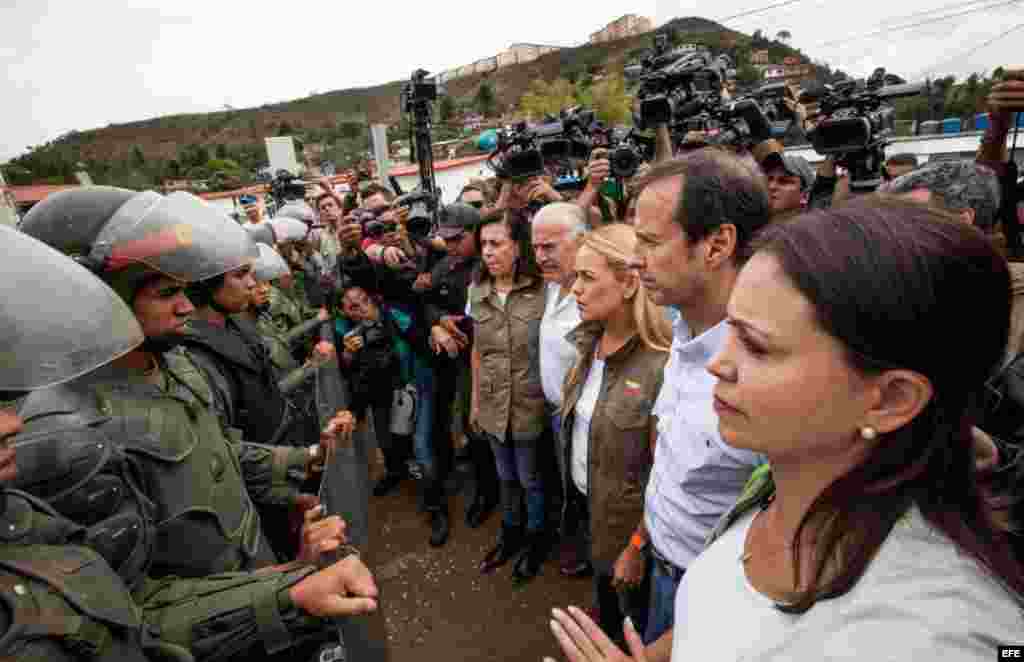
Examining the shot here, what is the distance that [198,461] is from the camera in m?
1.68

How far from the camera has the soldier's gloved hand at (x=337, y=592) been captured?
1.32 meters

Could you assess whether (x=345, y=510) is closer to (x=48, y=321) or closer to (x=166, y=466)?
(x=166, y=466)

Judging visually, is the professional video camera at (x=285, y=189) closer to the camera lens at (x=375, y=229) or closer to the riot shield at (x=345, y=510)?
the camera lens at (x=375, y=229)

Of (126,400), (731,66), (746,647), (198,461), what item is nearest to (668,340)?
(746,647)

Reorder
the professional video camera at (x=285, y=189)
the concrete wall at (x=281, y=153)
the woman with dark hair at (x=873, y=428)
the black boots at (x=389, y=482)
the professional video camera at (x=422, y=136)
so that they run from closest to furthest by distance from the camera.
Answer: the woman with dark hair at (x=873, y=428)
the black boots at (x=389, y=482)
the professional video camera at (x=422, y=136)
the professional video camera at (x=285, y=189)
the concrete wall at (x=281, y=153)

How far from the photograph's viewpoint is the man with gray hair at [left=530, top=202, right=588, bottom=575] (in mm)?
2662

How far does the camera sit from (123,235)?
162 cm

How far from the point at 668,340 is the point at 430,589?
219 centimetres

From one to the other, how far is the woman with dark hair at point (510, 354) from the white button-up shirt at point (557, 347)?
0.19 meters

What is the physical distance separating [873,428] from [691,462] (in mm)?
725

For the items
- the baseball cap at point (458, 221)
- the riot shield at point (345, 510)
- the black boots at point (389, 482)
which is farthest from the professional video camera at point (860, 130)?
the black boots at point (389, 482)

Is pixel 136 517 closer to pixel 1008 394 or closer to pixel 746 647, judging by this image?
pixel 746 647

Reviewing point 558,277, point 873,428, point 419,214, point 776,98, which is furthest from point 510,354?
point 776,98

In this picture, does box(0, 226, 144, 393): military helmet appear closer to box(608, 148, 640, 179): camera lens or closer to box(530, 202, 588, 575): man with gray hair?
box(530, 202, 588, 575): man with gray hair
